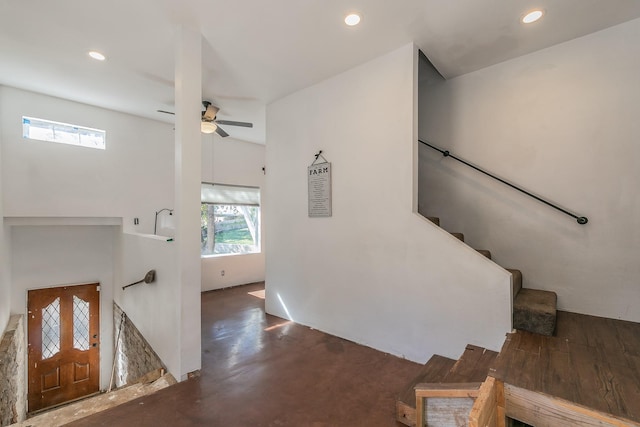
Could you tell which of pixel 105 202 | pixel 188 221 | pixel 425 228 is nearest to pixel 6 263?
pixel 105 202

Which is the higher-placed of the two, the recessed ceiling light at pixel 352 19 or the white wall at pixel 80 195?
the recessed ceiling light at pixel 352 19

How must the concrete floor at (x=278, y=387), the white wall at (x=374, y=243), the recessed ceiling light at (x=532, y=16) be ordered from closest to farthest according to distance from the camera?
the concrete floor at (x=278, y=387)
the recessed ceiling light at (x=532, y=16)
the white wall at (x=374, y=243)

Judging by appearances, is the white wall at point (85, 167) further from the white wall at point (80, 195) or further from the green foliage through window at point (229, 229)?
the green foliage through window at point (229, 229)

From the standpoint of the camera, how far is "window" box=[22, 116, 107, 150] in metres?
4.20

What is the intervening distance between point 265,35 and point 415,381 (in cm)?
325

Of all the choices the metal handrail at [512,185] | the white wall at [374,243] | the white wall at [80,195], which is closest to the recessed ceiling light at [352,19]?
the white wall at [374,243]

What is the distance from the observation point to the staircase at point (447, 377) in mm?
1768

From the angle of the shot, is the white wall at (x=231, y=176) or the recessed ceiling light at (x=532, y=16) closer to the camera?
the recessed ceiling light at (x=532, y=16)

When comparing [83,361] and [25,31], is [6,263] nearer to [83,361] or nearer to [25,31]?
[83,361]

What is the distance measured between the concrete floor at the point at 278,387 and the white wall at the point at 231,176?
8.04 feet

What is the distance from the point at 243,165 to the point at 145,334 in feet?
12.6

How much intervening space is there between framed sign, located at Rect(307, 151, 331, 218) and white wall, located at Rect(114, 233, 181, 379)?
5.49 feet

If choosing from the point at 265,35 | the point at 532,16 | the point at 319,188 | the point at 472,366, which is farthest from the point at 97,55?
the point at 472,366

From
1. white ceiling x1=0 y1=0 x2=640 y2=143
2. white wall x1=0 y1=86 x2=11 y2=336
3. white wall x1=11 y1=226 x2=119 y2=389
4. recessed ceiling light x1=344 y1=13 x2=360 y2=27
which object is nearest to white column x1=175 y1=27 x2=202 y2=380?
white ceiling x1=0 y1=0 x2=640 y2=143
